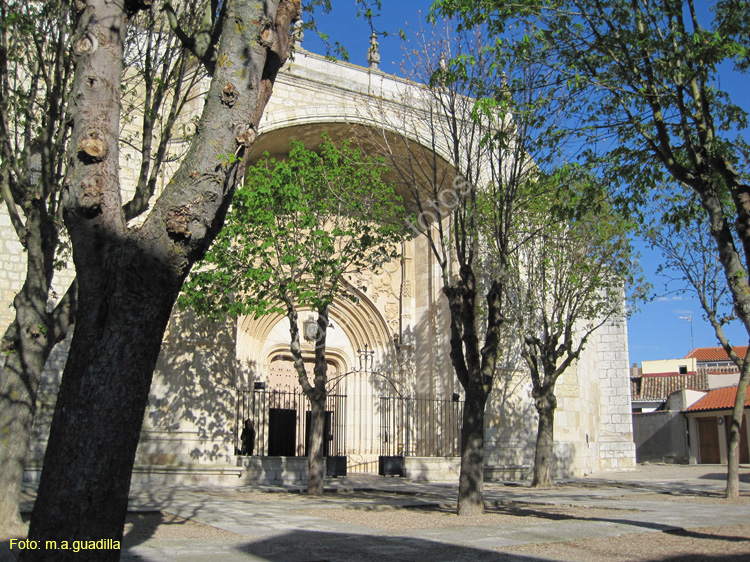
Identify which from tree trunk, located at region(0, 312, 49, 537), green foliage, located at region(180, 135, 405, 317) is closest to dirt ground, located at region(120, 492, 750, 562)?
tree trunk, located at region(0, 312, 49, 537)

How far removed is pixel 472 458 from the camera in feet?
27.5

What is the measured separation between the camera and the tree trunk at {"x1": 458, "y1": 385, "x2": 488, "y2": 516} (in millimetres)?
8344

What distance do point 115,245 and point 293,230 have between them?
9.18 meters

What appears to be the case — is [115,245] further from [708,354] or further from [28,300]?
[708,354]

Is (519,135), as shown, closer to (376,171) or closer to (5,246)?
→ (376,171)

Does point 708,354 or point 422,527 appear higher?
point 708,354

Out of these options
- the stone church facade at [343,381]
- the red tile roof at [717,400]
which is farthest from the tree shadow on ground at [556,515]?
the red tile roof at [717,400]

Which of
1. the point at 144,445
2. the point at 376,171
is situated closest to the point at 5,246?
the point at 144,445

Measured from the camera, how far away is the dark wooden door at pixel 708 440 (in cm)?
3170

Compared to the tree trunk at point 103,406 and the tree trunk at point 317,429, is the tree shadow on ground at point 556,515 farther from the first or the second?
the tree trunk at point 103,406

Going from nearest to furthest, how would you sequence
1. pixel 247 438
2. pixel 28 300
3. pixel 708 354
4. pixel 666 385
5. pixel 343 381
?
pixel 28 300, pixel 247 438, pixel 343 381, pixel 666 385, pixel 708 354

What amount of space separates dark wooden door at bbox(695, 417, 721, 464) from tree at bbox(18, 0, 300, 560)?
33008mm

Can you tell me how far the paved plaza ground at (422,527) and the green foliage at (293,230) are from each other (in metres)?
3.24

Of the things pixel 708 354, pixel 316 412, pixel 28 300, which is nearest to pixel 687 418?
pixel 708 354
